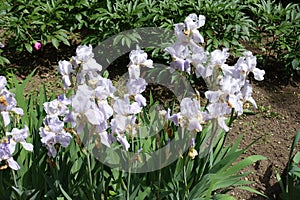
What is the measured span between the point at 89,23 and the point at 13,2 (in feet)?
1.96

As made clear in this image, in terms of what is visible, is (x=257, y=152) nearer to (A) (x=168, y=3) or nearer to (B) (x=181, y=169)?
(B) (x=181, y=169)

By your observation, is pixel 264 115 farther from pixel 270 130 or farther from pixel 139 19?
pixel 139 19

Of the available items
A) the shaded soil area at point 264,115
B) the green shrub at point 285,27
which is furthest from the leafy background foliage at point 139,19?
the shaded soil area at point 264,115

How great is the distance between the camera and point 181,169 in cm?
212

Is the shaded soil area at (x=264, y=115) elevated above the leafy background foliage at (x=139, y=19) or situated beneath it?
situated beneath

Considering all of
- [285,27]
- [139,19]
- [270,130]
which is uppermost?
[139,19]

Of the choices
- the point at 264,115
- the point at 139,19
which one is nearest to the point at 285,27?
the point at 264,115

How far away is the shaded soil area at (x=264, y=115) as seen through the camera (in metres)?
2.77

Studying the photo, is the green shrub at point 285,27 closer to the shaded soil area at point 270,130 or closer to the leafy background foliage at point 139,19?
the leafy background foliage at point 139,19

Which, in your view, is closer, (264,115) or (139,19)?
(139,19)

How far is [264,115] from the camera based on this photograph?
3293 millimetres

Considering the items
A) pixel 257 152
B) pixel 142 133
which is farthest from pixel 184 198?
pixel 257 152

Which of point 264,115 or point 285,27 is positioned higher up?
point 285,27

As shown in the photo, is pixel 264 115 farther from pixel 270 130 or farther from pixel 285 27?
pixel 285 27
